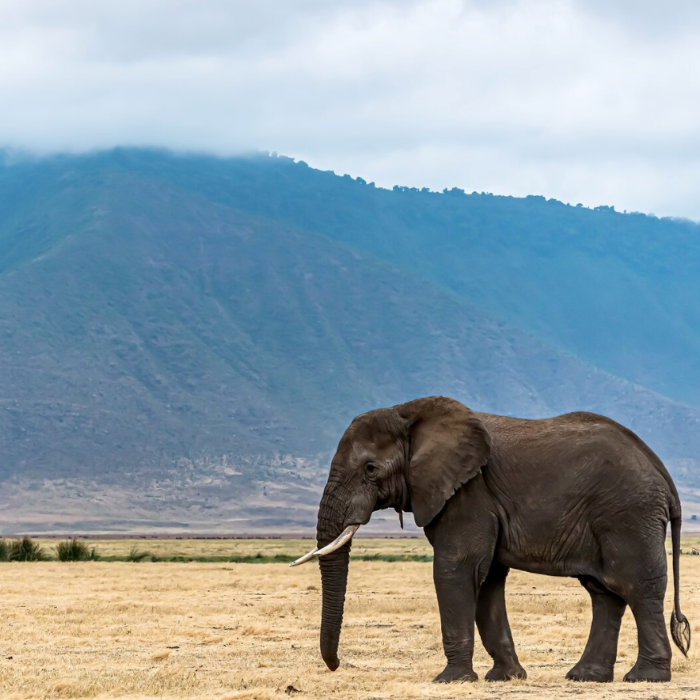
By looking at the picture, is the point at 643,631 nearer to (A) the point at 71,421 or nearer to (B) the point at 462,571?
(B) the point at 462,571

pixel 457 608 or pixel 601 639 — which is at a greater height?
pixel 457 608

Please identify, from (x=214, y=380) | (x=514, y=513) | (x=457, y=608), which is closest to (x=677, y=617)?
(x=514, y=513)

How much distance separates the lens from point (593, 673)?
16.1 m

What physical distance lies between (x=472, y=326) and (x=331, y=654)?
175 m

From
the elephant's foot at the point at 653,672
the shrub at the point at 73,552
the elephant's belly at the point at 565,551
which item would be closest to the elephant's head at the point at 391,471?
the elephant's belly at the point at 565,551

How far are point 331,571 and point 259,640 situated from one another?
21.3 feet

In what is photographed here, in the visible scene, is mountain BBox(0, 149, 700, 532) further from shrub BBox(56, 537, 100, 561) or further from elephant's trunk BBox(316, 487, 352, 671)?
elephant's trunk BBox(316, 487, 352, 671)

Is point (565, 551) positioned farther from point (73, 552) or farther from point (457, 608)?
point (73, 552)

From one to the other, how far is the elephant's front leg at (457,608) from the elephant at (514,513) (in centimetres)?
1

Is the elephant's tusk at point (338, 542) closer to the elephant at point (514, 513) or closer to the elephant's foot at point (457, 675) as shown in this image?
the elephant at point (514, 513)

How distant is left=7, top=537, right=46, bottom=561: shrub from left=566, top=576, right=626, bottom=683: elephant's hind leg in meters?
34.9

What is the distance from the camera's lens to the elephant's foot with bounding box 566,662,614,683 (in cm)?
1606

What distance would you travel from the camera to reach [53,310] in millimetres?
Result: 167000

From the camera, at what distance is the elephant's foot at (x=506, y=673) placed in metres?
16.5
